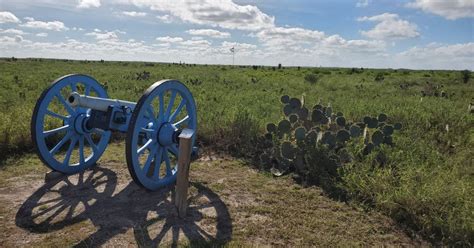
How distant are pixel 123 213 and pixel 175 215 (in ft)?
1.75

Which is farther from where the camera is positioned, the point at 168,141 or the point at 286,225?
the point at 168,141

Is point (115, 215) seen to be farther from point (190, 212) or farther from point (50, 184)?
point (50, 184)

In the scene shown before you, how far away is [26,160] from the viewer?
17.9 feet

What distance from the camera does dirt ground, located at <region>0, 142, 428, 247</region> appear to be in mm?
3385

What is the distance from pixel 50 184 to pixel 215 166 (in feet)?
7.09

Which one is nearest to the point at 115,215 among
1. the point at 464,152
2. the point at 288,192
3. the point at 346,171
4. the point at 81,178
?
the point at 81,178

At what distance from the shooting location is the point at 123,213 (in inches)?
151

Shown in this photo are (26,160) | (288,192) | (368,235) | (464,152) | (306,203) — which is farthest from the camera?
(464,152)

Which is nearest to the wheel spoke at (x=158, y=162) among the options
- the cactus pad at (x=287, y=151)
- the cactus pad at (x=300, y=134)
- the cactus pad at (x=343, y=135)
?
the cactus pad at (x=287, y=151)

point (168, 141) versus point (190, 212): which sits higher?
point (168, 141)

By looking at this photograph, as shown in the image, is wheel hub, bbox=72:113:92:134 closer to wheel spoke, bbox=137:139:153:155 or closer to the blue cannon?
the blue cannon

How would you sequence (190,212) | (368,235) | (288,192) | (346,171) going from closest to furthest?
(368,235), (190,212), (288,192), (346,171)

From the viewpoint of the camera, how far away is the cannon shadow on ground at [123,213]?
11.2 ft

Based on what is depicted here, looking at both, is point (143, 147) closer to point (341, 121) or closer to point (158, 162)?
point (158, 162)
